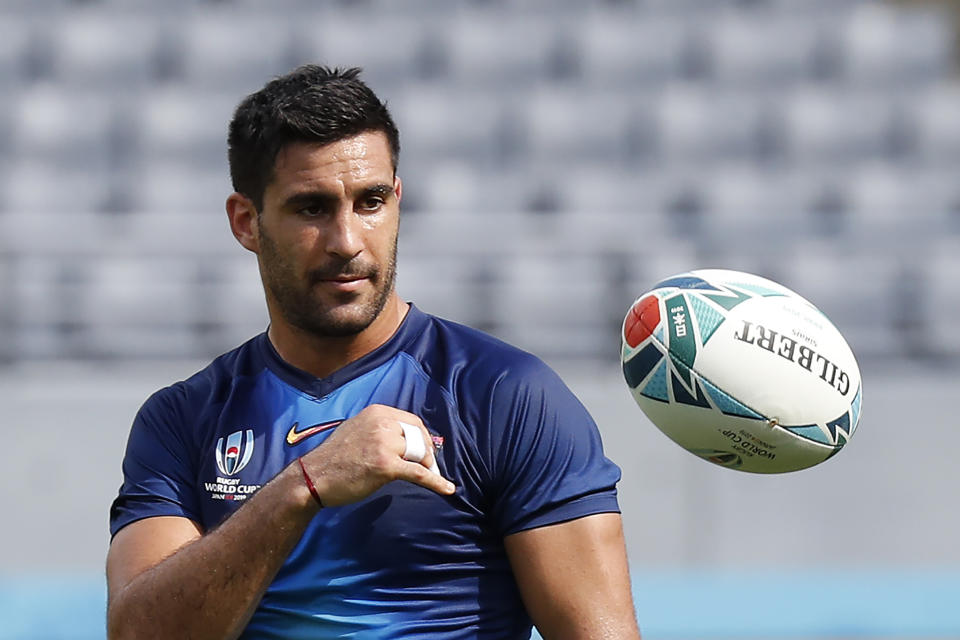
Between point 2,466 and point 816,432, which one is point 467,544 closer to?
point 816,432

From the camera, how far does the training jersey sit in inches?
104

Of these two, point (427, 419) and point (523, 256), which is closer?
point (427, 419)

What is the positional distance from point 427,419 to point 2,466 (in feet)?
18.3

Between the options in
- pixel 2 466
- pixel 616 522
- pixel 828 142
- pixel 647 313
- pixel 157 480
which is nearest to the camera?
pixel 616 522

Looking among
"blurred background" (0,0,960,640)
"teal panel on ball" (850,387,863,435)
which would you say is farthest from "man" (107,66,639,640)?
"blurred background" (0,0,960,640)

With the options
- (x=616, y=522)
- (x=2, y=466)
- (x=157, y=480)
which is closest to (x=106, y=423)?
(x=2, y=466)

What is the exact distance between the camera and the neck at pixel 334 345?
2908mm

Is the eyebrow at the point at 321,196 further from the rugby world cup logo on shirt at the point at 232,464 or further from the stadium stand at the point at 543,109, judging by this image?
the stadium stand at the point at 543,109

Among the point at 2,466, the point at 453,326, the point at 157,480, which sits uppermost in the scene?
the point at 453,326

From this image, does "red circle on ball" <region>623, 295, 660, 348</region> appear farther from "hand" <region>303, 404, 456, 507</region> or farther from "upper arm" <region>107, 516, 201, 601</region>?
"upper arm" <region>107, 516, 201, 601</region>

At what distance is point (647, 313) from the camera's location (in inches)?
125

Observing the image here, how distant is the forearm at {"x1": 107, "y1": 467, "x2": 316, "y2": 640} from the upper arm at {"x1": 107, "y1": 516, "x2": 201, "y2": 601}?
98 millimetres

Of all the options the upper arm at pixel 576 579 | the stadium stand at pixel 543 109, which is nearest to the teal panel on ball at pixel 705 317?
the upper arm at pixel 576 579

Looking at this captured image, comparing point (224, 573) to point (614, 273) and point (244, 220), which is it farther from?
point (614, 273)
